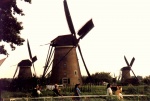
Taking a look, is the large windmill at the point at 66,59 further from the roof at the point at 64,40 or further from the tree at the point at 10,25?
the tree at the point at 10,25

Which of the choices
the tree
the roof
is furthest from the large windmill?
the tree

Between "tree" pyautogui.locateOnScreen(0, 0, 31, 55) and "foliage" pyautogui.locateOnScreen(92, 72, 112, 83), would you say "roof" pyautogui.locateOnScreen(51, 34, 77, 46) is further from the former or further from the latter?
"tree" pyautogui.locateOnScreen(0, 0, 31, 55)

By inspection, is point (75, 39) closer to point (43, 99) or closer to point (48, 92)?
point (48, 92)

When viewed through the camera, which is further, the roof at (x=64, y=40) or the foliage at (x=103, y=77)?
the foliage at (x=103, y=77)

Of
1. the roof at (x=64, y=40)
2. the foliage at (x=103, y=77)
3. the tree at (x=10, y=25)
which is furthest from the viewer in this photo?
the foliage at (x=103, y=77)

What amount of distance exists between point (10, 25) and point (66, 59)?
15.8 meters

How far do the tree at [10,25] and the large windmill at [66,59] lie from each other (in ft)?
45.8

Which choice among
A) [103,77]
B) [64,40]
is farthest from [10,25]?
[103,77]

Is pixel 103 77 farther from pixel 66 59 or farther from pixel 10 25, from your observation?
pixel 10 25

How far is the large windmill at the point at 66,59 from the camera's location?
37.4m

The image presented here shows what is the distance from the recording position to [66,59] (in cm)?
3816

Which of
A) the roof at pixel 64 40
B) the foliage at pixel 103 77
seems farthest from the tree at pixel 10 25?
the foliage at pixel 103 77

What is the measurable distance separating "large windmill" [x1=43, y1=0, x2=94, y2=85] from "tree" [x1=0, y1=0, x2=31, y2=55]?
13970 mm

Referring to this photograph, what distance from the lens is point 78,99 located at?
17.8 m
